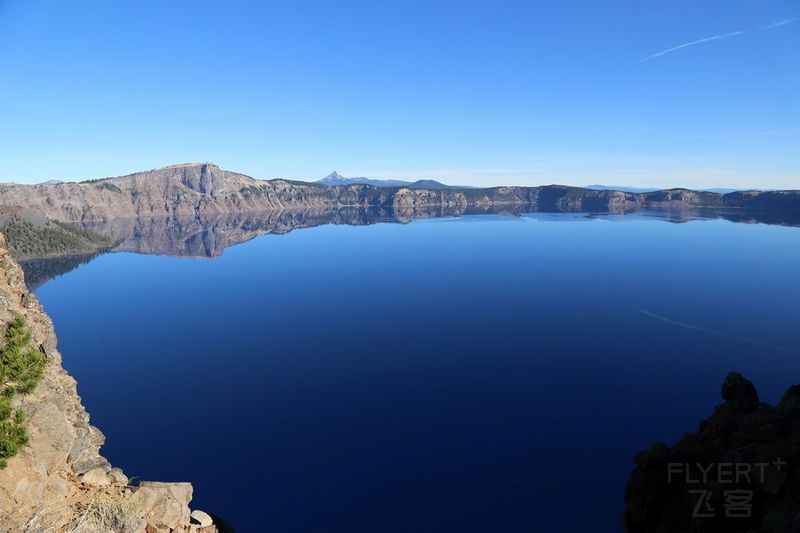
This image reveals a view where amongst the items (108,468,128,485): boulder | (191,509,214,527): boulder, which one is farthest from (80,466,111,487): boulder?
(191,509,214,527): boulder

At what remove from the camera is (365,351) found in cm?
9675

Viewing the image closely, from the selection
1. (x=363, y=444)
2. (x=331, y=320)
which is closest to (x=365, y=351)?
(x=331, y=320)

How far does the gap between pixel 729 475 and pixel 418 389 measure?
176 feet

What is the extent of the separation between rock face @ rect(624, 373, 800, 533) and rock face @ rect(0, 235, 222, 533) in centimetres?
3485

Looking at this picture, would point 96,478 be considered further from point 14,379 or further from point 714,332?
point 714,332

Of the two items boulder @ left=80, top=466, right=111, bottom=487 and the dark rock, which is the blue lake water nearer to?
the dark rock

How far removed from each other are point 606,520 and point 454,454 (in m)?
19.6

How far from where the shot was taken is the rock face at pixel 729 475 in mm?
25922

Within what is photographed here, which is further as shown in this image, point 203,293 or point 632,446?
point 203,293

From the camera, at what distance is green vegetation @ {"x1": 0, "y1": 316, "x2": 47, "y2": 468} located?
77.2ft

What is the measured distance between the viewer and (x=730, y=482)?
27.9 metres

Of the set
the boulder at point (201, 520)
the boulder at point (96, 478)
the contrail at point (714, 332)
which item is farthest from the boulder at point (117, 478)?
the contrail at point (714, 332)

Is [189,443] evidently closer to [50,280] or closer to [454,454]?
[454,454]

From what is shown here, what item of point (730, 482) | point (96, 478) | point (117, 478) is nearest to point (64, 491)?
point (96, 478)
